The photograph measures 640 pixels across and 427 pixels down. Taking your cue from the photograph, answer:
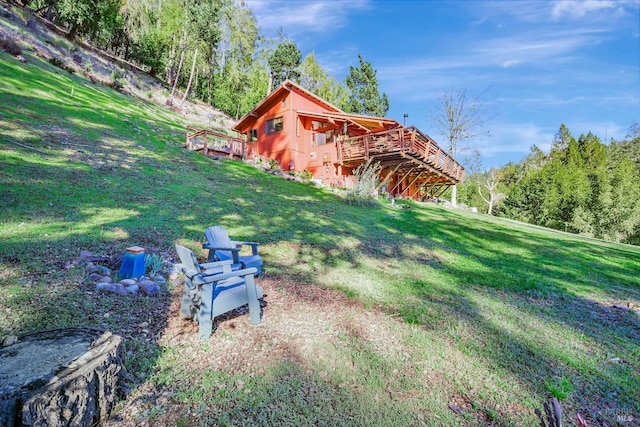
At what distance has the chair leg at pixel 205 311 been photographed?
2.94m

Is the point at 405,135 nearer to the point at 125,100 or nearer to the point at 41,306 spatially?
the point at 41,306

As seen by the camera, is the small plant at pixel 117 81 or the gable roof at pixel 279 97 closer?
the gable roof at pixel 279 97

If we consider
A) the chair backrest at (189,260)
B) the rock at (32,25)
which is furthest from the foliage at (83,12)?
the chair backrest at (189,260)

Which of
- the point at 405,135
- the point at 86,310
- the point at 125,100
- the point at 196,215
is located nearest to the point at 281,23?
the point at 125,100

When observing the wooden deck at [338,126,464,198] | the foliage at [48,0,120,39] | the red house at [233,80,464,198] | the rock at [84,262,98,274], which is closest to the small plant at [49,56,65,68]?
the foliage at [48,0,120,39]

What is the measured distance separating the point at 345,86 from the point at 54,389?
4100 centimetres

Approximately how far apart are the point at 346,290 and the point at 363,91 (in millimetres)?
37513

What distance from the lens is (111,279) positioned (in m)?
3.72

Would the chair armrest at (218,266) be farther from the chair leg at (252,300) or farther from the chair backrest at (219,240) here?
the chair leg at (252,300)

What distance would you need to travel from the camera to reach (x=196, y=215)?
22.7 feet

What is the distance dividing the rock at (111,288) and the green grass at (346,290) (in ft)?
0.65

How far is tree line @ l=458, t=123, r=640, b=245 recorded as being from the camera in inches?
902

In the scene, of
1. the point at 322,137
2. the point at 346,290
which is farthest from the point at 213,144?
the point at 346,290

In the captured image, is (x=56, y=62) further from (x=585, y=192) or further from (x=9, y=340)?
(x=585, y=192)
